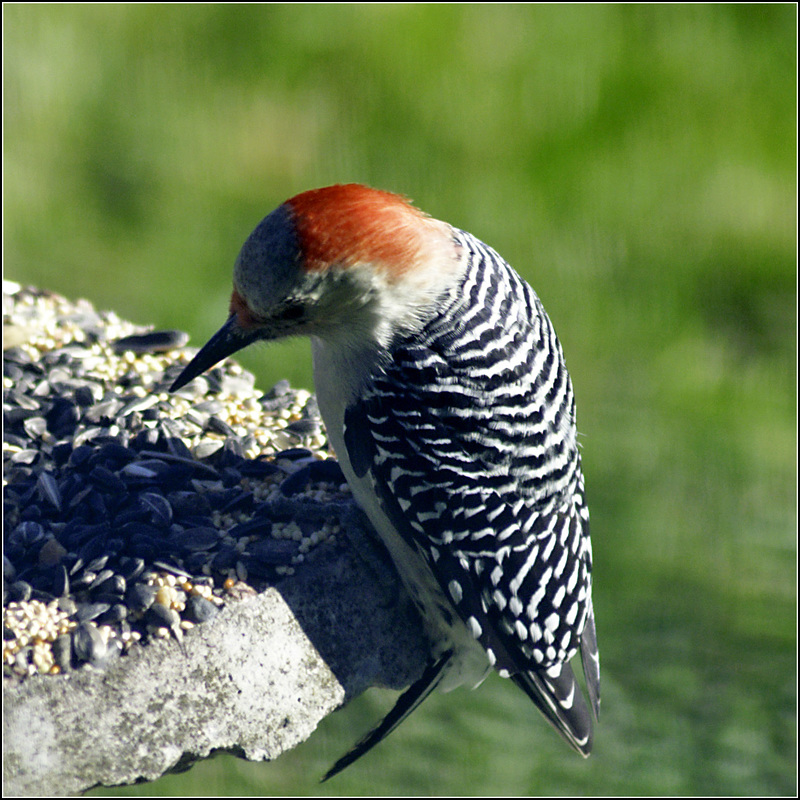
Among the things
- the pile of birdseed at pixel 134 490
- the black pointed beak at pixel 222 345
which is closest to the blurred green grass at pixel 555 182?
the pile of birdseed at pixel 134 490

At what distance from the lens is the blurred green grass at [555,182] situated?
587 centimetres

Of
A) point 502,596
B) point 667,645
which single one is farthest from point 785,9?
point 502,596

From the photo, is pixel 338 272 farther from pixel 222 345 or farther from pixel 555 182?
pixel 555 182

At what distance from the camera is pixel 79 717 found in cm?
193

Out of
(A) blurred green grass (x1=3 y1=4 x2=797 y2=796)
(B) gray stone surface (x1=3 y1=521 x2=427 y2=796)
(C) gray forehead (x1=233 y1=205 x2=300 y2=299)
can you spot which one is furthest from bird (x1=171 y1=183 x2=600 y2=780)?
(A) blurred green grass (x1=3 y1=4 x2=797 y2=796)

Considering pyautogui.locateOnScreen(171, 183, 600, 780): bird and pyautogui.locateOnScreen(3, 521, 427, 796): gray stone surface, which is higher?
pyautogui.locateOnScreen(171, 183, 600, 780): bird

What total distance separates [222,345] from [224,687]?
0.88 meters

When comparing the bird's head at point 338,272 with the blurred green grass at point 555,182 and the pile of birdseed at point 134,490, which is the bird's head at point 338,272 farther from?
the blurred green grass at point 555,182

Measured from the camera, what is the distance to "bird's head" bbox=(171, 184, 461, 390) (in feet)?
7.56

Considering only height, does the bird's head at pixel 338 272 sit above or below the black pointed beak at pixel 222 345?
above

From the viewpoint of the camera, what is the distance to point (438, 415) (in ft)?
8.02

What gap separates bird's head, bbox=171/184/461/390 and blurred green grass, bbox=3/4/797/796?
3075 mm

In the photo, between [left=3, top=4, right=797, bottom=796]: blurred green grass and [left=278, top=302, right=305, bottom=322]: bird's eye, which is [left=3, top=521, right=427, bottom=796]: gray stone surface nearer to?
[left=278, top=302, right=305, bottom=322]: bird's eye

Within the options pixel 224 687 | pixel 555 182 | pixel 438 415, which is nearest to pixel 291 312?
pixel 438 415
